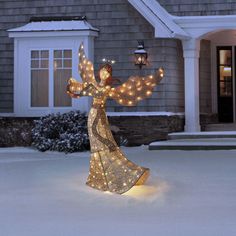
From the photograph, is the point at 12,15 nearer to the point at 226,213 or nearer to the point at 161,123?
the point at 161,123

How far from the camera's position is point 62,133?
41.7 feet

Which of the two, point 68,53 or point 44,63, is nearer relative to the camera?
point 68,53

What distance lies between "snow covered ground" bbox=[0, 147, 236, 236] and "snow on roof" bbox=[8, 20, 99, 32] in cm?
467

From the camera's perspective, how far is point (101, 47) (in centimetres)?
1339

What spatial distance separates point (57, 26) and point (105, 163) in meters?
7.22

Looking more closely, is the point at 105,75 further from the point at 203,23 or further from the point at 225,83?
the point at 225,83

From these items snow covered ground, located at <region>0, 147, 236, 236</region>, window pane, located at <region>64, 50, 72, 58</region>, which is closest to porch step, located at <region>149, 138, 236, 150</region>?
snow covered ground, located at <region>0, 147, 236, 236</region>

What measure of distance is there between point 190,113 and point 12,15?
18.4 feet

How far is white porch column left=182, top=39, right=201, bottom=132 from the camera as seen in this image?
1315cm

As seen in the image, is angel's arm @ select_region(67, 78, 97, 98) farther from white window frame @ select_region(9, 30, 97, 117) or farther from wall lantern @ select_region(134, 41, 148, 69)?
white window frame @ select_region(9, 30, 97, 117)

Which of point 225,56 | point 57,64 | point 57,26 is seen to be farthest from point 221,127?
point 57,26

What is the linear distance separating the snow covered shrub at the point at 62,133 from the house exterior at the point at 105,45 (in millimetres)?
639

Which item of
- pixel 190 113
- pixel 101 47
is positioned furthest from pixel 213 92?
pixel 101 47

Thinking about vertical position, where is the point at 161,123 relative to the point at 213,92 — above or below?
below
